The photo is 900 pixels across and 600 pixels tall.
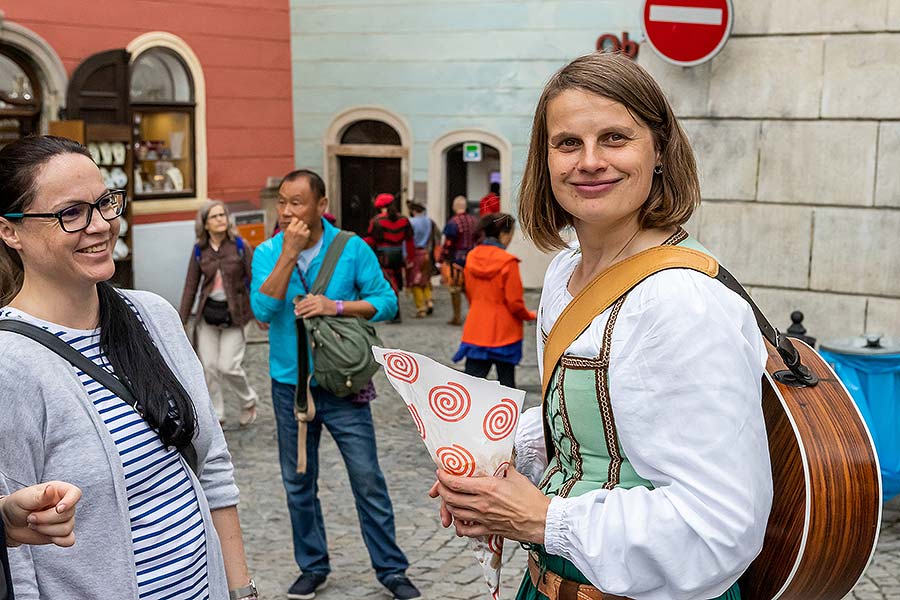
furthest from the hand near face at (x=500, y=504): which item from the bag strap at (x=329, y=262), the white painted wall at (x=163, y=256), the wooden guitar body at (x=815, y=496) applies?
the white painted wall at (x=163, y=256)

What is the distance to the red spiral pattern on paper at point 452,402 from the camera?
6.97 ft

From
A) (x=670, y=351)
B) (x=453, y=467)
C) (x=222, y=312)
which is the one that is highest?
(x=670, y=351)

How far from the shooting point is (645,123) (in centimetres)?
211

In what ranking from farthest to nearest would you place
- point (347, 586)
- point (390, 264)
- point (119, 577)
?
point (390, 264)
point (347, 586)
point (119, 577)

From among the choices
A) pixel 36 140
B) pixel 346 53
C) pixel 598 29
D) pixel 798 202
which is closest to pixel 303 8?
pixel 346 53

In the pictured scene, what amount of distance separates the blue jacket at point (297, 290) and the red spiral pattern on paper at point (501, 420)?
3.14 metres

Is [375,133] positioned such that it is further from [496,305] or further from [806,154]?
[806,154]

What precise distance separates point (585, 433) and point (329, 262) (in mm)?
3263

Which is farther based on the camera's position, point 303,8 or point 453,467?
point 303,8

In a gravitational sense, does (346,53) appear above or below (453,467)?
above

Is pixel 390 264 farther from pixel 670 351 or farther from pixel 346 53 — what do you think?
pixel 670 351

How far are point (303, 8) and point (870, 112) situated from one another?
44.1 ft

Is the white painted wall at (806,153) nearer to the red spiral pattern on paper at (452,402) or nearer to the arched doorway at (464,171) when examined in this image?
the red spiral pattern on paper at (452,402)

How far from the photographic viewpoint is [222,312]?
8.44 meters
